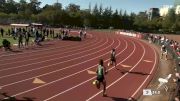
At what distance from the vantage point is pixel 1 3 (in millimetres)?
142250

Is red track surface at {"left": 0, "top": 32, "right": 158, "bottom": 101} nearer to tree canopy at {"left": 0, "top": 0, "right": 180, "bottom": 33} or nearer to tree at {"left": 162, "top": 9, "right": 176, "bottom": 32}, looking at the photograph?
tree canopy at {"left": 0, "top": 0, "right": 180, "bottom": 33}

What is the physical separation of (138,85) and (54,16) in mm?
90193

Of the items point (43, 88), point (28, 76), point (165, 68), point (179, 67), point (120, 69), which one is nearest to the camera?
point (43, 88)

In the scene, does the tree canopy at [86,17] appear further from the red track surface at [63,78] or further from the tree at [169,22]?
the red track surface at [63,78]

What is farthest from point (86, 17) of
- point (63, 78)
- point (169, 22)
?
point (63, 78)

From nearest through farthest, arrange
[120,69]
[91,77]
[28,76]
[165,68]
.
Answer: [28,76], [91,77], [120,69], [165,68]

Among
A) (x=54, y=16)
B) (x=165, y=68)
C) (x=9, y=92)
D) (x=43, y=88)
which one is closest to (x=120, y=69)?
(x=165, y=68)

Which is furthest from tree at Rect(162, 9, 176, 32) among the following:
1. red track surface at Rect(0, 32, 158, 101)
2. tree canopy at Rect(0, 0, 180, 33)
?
red track surface at Rect(0, 32, 158, 101)

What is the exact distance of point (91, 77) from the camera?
2141 centimetres

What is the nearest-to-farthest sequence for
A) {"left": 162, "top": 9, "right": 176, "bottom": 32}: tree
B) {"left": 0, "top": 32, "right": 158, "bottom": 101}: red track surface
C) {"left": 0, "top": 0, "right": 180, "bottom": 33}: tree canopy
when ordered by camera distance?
{"left": 0, "top": 32, "right": 158, "bottom": 101}: red track surface
{"left": 0, "top": 0, "right": 180, "bottom": 33}: tree canopy
{"left": 162, "top": 9, "right": 176, "bottom": 32}: tree

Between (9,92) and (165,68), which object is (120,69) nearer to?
(165,68)

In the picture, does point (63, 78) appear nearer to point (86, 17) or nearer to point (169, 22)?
point (86, 17)

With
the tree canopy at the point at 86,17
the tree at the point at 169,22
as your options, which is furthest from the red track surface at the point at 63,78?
the tree at the point at 169,22

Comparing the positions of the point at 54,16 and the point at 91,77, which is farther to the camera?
the point at 54,16
